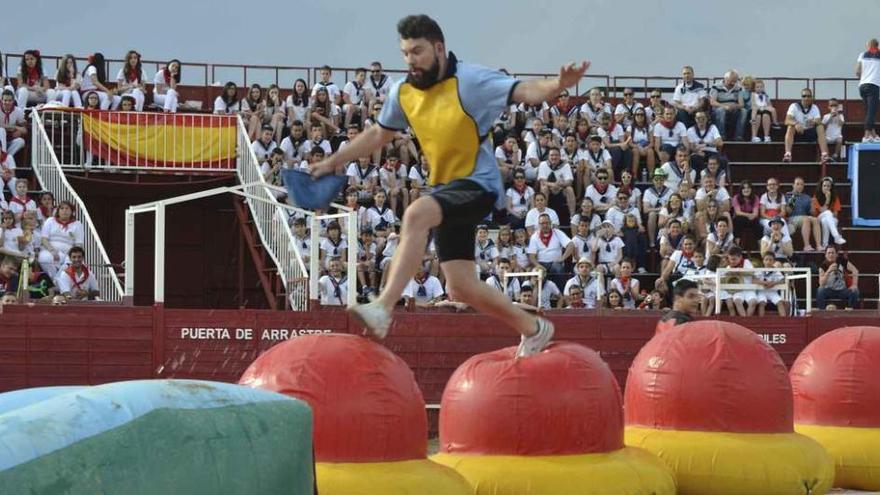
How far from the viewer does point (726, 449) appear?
10336mm

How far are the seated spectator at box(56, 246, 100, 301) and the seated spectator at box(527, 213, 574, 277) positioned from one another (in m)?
5.77

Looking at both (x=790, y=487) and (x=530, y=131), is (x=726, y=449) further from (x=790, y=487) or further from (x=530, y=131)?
(x=530, y=131)

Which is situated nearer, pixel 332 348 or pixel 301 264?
pixel 332 348

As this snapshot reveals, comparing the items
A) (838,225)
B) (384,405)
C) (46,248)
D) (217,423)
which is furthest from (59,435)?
(838,225)

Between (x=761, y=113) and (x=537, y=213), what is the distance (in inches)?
269

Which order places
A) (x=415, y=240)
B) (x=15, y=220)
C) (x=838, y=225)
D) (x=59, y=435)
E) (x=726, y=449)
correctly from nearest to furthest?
(x=59, y=435)
(x=415, y=240)
(x=726, y=449)
(x=15, y=220)
(x=838, y=225)

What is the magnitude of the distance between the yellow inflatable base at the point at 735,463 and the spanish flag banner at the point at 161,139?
48.3 ft

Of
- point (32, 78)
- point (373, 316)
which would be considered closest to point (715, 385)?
point (373, 316)

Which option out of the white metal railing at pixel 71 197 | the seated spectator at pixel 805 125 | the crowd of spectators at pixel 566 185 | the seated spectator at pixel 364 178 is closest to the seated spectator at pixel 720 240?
the crowd of spectators at pixel 566 185

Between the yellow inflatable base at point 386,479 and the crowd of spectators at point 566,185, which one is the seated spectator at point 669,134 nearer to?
the crowd of spectators at point 566,185

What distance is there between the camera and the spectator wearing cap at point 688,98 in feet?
86.7

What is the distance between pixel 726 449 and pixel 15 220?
1264 cm

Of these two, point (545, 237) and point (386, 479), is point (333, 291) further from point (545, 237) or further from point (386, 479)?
point (386, 479)

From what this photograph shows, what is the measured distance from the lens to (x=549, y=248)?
2216cm
